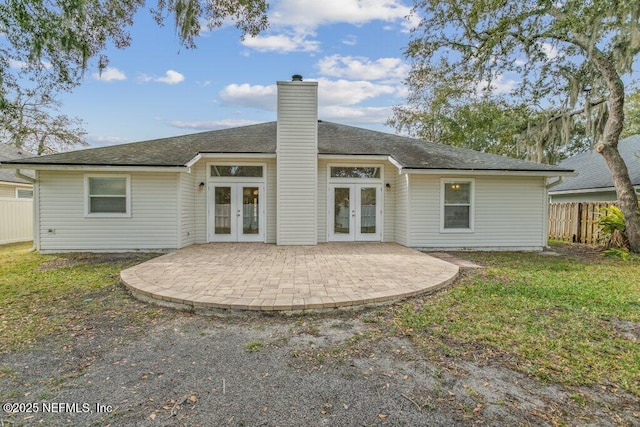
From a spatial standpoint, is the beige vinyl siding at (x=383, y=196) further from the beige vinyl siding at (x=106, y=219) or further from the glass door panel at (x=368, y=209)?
the beige vinyl siding at (x=106, y=219)

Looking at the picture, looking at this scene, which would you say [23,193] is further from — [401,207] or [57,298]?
[401,207]

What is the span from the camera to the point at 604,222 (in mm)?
10398

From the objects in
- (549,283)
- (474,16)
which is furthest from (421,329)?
(474,16)

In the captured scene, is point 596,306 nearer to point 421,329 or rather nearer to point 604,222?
point 421,329

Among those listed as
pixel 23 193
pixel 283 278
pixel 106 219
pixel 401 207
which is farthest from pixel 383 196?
pixel 23 193

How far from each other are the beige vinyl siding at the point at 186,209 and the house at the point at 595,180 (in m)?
13.7

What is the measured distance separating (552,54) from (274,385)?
45.8ft

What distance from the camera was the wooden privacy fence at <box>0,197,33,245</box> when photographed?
11523mm

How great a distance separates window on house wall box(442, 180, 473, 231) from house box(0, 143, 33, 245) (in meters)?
14.2

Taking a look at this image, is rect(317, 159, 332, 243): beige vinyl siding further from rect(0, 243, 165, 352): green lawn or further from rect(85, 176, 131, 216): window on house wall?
rect(85, 176, 131, 216): window on house wall

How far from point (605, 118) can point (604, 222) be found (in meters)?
3.92

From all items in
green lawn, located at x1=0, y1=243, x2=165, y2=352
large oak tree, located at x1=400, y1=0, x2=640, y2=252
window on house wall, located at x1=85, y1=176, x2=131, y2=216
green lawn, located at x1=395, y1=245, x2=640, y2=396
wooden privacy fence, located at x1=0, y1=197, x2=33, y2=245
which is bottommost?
green lawn, located at x1=0, y1=243, x2=165, y2=352

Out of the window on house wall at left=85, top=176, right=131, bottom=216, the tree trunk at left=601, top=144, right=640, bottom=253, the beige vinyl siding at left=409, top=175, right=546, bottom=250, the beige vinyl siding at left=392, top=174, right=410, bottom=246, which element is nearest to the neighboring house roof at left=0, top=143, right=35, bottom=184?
the window on house wall at left=85, top=176, right=131, bottom=216

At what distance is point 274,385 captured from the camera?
2.72 metres
